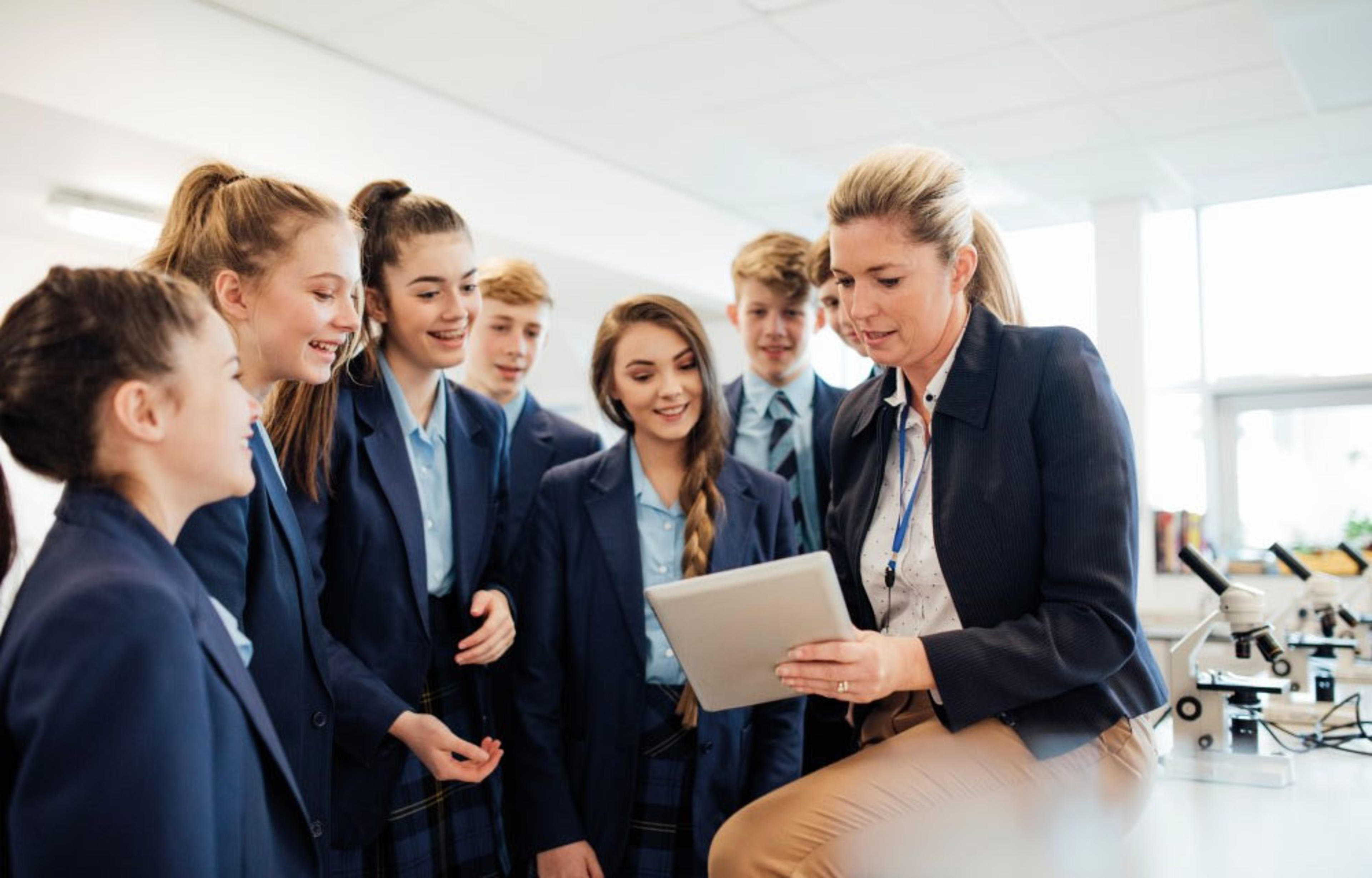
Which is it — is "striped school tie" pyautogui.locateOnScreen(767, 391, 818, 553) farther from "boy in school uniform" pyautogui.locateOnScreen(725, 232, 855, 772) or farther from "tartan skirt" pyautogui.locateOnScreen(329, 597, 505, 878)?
"tartan skirt" pyautogui.locateOnScreen(329, 597, 505, 878)

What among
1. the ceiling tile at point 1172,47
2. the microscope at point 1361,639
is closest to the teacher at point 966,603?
the microscope at point 1361,639

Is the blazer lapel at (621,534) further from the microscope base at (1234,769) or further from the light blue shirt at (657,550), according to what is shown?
the microscope base at (1234,769)

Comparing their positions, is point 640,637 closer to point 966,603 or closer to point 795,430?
point 966,603

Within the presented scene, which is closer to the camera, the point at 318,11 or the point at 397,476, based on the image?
the point at 397,476

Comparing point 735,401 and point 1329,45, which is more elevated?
point 1329,45

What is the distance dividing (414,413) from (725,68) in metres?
3.14

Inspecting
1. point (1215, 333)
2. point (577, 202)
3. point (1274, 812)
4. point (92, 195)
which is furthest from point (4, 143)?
point (1215, 333)

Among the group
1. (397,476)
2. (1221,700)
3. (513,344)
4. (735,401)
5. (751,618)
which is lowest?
(1221,700)

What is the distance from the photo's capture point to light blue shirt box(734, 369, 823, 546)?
2.53 metres

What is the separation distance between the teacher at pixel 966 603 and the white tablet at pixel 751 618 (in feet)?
0.13

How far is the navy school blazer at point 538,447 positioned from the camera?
257cm

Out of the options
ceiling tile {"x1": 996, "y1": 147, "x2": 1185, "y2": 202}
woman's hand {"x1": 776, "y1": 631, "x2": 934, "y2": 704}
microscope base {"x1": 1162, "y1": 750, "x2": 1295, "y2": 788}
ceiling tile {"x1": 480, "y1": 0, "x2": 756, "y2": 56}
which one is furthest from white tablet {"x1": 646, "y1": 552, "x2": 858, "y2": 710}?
ceiling tile {"x1": 996, "y1": 147, "x2": 1185, "y2": 202}

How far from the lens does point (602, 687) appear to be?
2006 mm

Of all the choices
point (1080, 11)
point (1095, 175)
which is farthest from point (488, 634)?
point (1095, 175)
